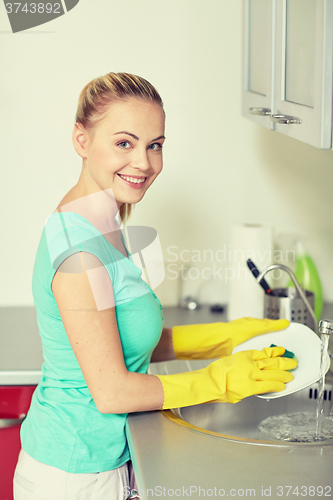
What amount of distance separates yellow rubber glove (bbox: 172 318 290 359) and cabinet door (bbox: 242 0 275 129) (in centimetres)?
43

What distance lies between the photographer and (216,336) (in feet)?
3.77

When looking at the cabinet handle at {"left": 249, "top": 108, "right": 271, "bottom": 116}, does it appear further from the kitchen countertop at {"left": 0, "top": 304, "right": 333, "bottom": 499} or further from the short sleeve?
the kitchen countertop at {"left": 0, "top": 304, "right": 333, "bottom": 499}

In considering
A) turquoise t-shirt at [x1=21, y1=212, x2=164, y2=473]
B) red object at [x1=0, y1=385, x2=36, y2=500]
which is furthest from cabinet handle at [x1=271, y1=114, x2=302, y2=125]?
red object at [x1=0, y1=385, x2=36, y2=500]

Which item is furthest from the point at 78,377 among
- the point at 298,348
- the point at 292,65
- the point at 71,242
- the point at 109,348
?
the point at 292,65

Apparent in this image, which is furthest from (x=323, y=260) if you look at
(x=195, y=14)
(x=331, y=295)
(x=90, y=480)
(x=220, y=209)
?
(x=90, y=480)

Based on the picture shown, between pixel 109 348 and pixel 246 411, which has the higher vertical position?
pixel 109 348

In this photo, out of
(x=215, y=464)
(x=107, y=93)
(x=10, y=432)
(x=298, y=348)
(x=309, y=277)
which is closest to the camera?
(x=215, y=464)

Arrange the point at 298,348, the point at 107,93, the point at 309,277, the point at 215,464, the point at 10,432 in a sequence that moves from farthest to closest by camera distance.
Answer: the point at 309,277 → the point at 10,432 → the point at 298,348 → the point at 107,93 → the point at 215,464

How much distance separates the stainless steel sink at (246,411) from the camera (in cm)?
105

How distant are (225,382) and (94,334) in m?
0.27

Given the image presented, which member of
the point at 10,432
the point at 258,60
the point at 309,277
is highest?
the point at 258,60

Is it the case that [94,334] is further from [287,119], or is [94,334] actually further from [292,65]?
[292,65]

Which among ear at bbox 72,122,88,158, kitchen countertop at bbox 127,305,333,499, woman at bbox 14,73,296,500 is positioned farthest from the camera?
ear at bbox 72,122,88,158

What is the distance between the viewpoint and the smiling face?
873mm
